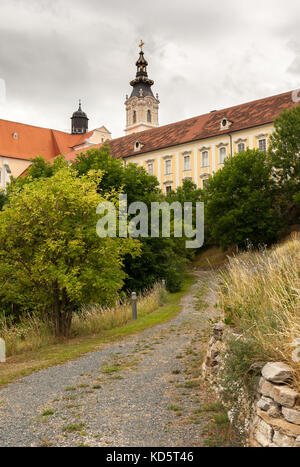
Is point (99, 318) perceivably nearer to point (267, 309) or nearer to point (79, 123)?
point (267, 309)

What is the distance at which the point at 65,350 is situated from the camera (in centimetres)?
1030

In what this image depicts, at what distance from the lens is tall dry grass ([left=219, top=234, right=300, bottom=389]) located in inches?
197

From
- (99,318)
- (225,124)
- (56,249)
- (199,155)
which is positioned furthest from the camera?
(199,155)

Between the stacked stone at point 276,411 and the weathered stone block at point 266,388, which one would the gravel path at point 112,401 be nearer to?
the stacked stone at point 276,411

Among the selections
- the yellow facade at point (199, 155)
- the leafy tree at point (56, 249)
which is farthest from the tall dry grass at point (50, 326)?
the yellow facade at point (199, 155)

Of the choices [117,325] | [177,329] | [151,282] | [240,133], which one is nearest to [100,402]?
[177,329]

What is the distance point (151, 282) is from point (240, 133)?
102 feet

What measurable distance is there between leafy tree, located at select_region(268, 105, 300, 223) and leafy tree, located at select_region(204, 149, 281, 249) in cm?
72

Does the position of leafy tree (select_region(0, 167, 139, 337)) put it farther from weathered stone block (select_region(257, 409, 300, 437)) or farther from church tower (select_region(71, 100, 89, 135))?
church tower (select_region(71, 100, 89, 135))

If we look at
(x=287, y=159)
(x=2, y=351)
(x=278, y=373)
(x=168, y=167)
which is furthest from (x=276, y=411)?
(x=168, y=167)

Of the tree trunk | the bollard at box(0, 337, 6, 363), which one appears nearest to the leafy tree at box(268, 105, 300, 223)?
the tree trunk

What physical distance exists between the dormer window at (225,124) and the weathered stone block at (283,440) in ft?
158

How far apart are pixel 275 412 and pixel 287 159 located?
33112 mm
